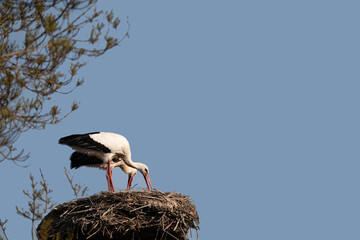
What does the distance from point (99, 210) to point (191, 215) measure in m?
1.47

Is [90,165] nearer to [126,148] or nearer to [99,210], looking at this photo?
[126,148]

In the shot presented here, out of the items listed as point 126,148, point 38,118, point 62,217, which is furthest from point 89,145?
point 38,118

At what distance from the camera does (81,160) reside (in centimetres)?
1207

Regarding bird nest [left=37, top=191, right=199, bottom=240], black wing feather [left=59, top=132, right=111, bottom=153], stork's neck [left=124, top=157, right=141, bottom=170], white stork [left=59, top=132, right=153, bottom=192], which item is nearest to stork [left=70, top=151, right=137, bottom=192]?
white stork [left=59, top=132, right=153, bottom=192]

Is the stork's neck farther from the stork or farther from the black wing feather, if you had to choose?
the black wing feather

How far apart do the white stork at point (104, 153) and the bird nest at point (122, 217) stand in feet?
7.00

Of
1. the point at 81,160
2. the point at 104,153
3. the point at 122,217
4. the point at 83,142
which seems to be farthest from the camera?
the point at 81,160

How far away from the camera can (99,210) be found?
8.61m

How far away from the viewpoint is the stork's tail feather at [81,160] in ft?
39.5

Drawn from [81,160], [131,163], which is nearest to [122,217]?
[131,163]

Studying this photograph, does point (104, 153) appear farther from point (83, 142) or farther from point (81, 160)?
point (81, 160)

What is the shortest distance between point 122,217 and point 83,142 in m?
2.95

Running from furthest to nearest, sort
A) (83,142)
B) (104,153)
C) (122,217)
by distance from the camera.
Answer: (104,153)
(83,142)
(122,217)

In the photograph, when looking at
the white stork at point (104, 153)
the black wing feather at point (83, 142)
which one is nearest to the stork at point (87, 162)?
the white stork at point (104, 153)
